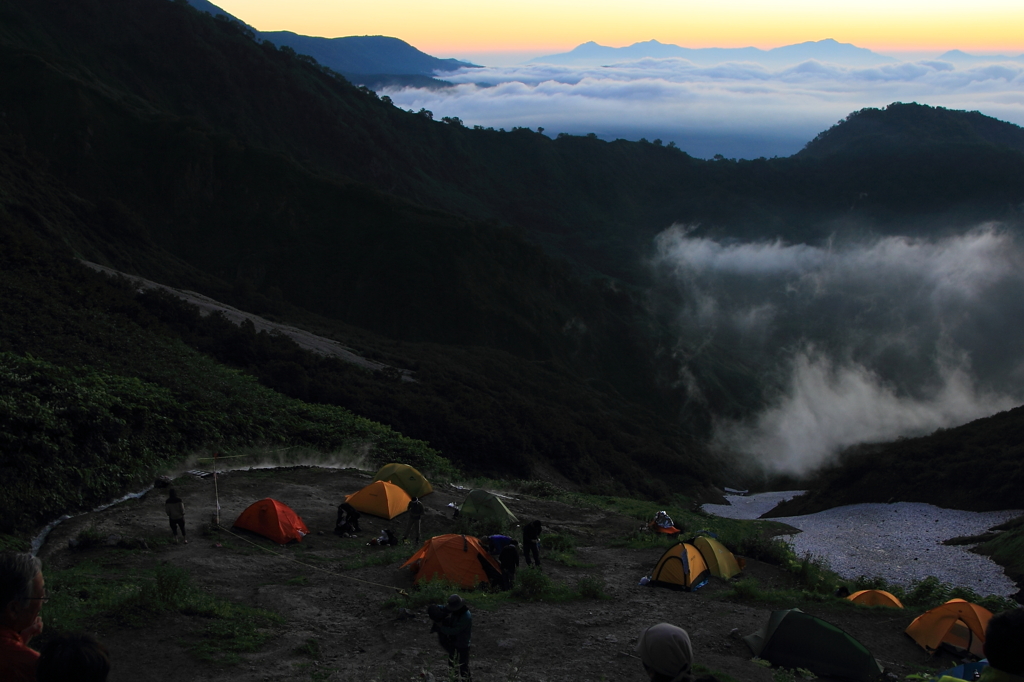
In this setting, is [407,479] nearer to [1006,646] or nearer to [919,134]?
[1006,646]

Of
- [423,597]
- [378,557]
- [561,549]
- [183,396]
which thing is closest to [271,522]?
[378,557]

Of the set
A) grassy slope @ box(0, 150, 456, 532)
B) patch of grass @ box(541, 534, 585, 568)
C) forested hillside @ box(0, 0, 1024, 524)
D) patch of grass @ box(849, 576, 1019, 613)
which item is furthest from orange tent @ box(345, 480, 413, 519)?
patch of grass @ box(849, 576, 1019, 613)

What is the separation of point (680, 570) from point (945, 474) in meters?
22.1

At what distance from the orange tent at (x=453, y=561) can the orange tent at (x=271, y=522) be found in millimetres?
2973

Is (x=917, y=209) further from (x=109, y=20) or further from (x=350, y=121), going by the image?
(x=109, y=20)

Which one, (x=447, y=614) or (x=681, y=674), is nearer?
(x=681, y=674)

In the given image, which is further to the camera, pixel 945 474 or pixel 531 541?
pixel 945 474

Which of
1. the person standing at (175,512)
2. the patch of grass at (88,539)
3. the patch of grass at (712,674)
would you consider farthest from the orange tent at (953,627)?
the patch of grass at (88,539)

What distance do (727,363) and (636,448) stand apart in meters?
42.4

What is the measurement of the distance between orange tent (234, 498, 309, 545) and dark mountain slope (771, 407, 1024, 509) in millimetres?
26100

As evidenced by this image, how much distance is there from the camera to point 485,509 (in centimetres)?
1764

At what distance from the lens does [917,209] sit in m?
161

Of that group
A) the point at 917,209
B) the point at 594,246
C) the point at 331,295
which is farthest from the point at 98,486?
the point at 917,209

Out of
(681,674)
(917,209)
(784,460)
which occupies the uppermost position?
(917,209)
